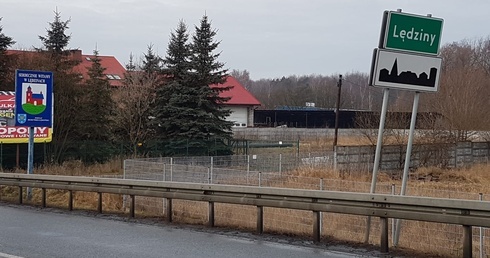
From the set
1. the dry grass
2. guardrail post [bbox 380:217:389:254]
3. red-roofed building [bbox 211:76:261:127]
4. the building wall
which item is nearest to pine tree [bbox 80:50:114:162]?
the dry grass

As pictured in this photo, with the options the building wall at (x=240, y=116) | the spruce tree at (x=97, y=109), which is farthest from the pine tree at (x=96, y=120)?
the building wall at (x=240, y=116)

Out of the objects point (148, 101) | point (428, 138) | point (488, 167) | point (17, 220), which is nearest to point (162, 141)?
point (148, 101)

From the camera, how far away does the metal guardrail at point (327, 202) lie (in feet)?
25.9

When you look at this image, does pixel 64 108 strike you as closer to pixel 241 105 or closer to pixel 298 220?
pixel 298 220

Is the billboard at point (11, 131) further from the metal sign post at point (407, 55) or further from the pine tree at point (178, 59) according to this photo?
the metal sign post at point (407, 55)

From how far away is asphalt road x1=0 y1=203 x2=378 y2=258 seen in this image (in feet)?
28.5

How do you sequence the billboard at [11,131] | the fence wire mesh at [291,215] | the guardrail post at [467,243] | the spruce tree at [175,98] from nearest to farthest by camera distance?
the guardrail post at [467,243]
the fence wire mesh at [291,215]
the billboard at [11,131]
the spruce tree at [175,98]

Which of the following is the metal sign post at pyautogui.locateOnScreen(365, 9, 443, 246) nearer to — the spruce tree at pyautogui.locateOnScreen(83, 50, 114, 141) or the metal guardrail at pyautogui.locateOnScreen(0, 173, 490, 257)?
the metal guardrail at pyautogui.locateOnScreen(0, 173, 490, 257)

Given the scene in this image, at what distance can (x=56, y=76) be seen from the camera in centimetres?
3406

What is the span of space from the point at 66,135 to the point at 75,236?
25597 millimetres

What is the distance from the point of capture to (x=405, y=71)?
8.97 m

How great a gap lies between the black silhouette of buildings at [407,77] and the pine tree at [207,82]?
33.9 meters

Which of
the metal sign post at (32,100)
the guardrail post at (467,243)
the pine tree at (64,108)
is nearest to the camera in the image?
the guardrail post at (467,243)

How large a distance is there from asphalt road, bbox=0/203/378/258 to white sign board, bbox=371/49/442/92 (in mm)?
2745
